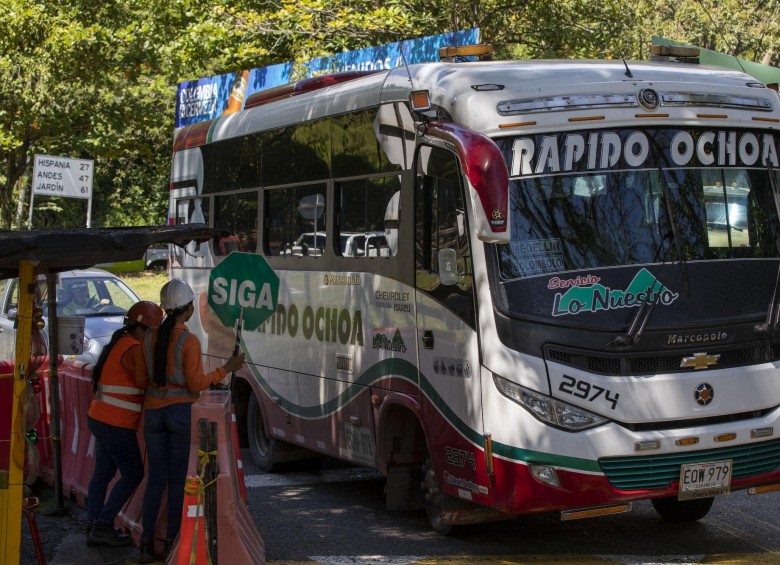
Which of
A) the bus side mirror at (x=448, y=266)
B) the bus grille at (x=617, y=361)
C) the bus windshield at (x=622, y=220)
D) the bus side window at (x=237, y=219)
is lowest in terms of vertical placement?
the bus grille at (x=617, y=361)

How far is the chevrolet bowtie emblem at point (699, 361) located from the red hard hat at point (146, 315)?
11.1 ft

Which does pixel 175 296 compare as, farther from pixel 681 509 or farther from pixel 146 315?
pixel 681 509

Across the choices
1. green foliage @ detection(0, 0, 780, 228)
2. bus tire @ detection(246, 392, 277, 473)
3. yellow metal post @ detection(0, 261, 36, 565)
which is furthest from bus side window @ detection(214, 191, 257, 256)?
green foliage @ detection(0, 0, 780, 228)

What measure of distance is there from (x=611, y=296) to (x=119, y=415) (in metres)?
3.27

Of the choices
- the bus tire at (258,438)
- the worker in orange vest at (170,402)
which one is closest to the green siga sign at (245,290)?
the worker in orange vest at (170,402)

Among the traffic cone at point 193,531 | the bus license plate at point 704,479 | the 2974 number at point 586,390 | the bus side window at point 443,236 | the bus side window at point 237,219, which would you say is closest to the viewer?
the traffic cone at point 193,531

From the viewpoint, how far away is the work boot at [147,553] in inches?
294

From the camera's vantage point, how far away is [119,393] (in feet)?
25.1

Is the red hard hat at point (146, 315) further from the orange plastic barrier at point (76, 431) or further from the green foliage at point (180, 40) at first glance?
the green foliage at point (180, 40)

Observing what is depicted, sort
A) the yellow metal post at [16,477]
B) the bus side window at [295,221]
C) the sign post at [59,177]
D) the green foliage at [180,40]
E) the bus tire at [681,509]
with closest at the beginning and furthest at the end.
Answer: the yellow metal post at [16,477] < the bus tire at [681,509] < the bus side window at [295,221] < the green foliage at [180,40] < the sign post at [59,177]

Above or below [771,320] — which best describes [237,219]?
above

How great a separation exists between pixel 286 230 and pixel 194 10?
13.1 m

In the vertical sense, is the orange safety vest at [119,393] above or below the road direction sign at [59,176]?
below

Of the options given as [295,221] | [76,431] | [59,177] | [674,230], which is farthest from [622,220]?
[59,177]
